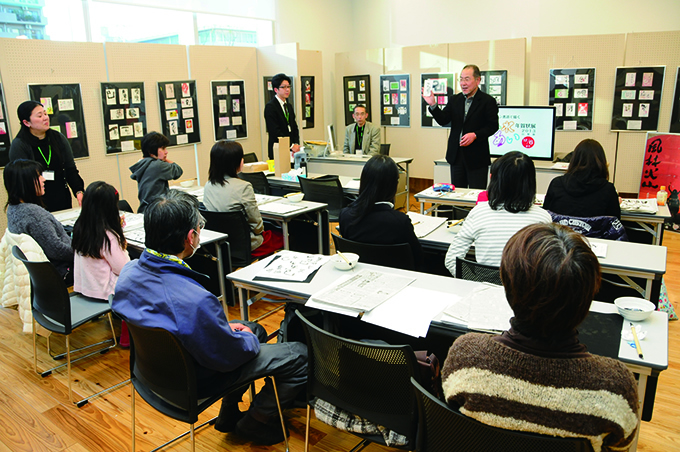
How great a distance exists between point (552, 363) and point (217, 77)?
264 inches

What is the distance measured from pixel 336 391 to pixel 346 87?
7.32m

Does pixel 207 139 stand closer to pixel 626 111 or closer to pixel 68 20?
pixel 68 20

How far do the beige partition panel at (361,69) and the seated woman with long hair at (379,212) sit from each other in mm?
5667

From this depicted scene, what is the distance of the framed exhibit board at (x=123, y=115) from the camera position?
5.80 meters

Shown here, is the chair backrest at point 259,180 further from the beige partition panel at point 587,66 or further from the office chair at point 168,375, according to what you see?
the beige partition panel at point 587,66

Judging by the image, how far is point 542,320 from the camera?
1.14 meters

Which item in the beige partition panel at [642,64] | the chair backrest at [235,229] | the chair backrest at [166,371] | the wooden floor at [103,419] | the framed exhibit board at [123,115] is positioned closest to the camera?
the chair backrest at [166,371]

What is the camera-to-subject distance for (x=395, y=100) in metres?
8.01

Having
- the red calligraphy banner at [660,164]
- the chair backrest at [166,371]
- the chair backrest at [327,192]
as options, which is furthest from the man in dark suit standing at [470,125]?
the chair backrest at [166,371]

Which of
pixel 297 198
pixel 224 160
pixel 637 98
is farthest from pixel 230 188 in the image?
pixel 637 98

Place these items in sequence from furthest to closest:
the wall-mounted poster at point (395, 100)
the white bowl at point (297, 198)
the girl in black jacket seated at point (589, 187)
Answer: the wall-mounted poster at point (395, 100) < the white bowl at point (297, 198) < the girl in black jacket seated at point (589, 187)

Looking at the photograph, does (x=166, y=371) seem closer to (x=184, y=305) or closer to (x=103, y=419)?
(x=184, y=305)

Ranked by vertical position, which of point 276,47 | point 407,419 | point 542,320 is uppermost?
point 276,47

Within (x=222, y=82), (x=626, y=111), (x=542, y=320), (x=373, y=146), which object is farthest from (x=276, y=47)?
(x=542, y=320)
